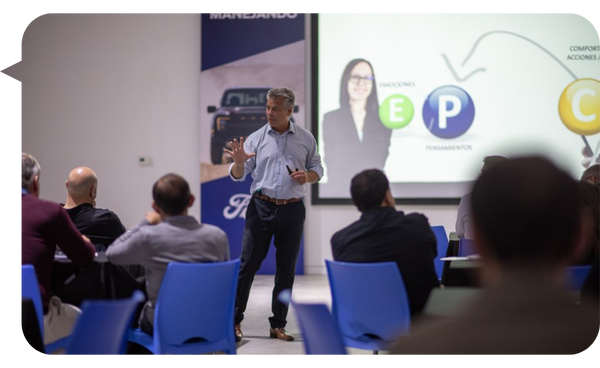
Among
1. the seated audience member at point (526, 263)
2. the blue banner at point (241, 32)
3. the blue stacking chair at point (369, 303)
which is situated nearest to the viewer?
the seated audience member at point (526, 263)

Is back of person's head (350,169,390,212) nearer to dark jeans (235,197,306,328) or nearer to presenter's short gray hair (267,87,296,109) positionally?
dark jeans (235,197,306,328)

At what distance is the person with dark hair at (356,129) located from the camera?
7.38 metres

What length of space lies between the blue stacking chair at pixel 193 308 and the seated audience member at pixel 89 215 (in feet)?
2.87

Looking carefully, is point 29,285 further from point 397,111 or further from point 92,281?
point 397,111

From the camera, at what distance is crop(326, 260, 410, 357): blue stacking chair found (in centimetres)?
293

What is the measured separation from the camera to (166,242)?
9.69 ft

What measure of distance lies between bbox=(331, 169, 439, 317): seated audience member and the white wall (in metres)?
4.47

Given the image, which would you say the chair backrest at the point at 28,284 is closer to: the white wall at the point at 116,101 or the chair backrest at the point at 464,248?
the chair backrest at the point at 464,248

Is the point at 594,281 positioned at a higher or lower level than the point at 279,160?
lower

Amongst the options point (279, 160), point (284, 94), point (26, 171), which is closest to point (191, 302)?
point (26, 171)

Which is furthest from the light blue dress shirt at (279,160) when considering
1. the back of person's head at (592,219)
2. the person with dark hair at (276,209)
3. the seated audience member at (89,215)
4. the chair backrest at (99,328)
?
the chair backrest at (99,328)

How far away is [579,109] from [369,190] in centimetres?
495

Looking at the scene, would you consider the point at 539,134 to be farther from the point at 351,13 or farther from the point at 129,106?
the point at 129,106
